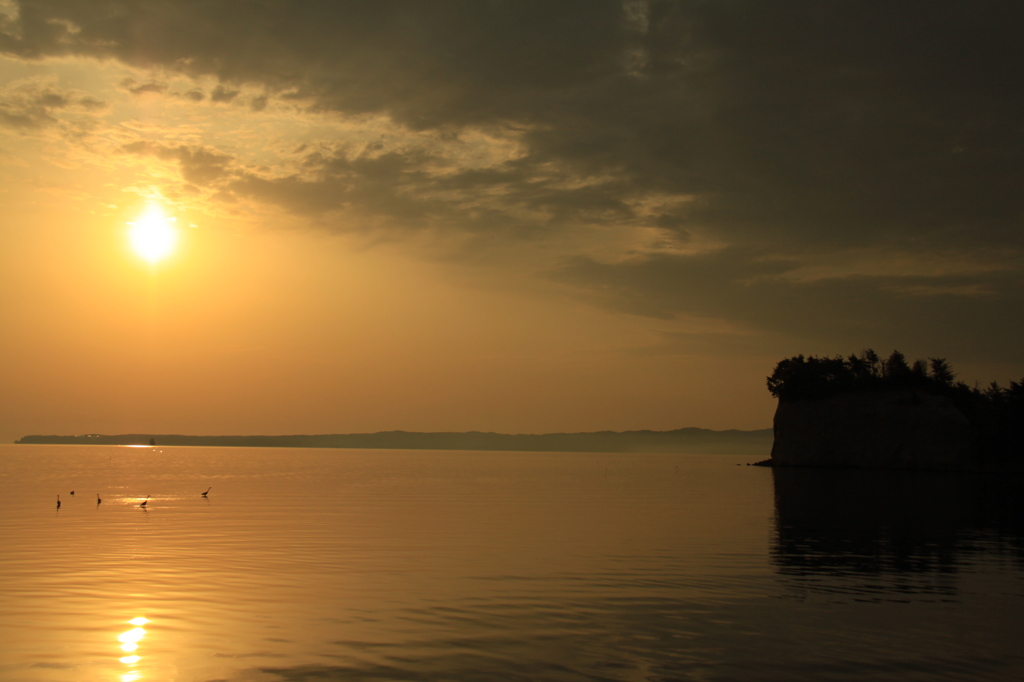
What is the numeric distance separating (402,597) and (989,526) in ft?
124

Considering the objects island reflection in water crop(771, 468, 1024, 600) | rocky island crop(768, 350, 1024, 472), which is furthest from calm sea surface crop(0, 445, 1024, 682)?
rocky island crop(768, 350, 1024, 472)

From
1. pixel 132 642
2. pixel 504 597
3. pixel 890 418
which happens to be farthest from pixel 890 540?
pixel 890 418

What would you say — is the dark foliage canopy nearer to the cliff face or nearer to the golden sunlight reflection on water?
the cliff face

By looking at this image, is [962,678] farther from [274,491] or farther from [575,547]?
[274,491]

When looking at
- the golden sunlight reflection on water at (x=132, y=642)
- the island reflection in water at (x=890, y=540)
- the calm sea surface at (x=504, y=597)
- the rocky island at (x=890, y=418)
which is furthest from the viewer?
the rocky island at (x=890, y=418)

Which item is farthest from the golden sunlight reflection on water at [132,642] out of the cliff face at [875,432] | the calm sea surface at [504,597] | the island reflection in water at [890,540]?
the cliff face at [875,432]

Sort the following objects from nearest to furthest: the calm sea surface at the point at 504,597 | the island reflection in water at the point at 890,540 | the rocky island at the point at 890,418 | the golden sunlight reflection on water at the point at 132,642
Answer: the golden sunlight reflection on water at the point at 132,642 < the calm sea surface at the point at 504,597 < the island reflection in water at the point at 890,540 < the rocky island at the point at 890,418

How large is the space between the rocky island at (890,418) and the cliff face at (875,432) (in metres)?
0.17

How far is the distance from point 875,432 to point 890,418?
3.68 m

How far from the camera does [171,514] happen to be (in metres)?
47.2

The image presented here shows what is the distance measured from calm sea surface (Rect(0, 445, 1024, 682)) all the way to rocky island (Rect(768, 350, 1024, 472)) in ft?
313

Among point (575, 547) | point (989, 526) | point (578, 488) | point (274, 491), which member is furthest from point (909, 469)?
point (575, 547)

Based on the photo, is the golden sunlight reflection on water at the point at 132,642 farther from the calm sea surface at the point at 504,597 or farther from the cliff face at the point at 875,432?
the cliff face at the point at 875,432

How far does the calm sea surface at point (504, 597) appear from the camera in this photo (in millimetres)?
15172
